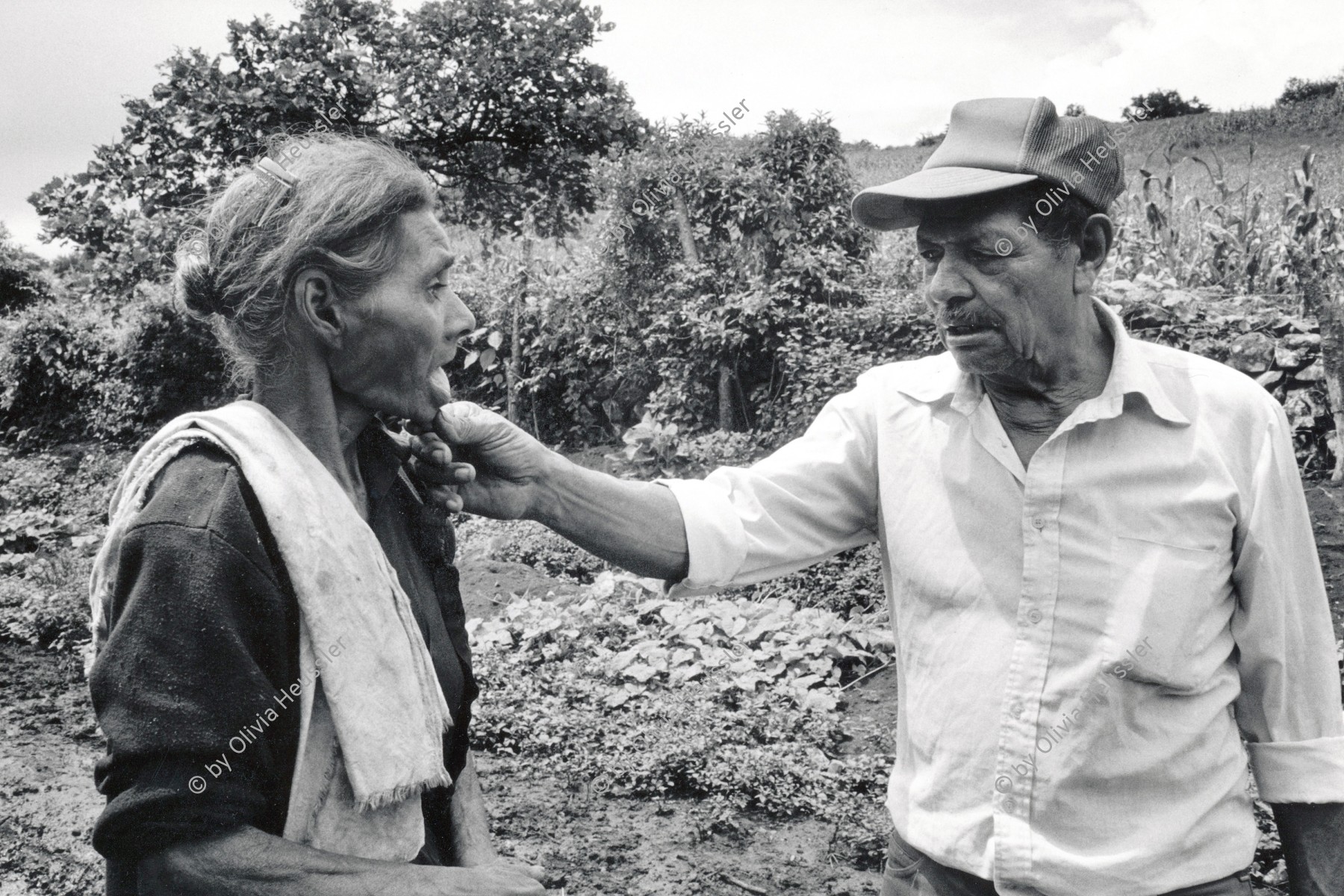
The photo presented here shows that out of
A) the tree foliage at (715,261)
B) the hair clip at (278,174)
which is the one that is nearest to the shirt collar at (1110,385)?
the hair clip at (278,174)

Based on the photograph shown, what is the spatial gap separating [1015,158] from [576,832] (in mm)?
3038

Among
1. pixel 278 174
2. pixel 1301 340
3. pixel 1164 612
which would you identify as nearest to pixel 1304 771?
pixel 1164 612

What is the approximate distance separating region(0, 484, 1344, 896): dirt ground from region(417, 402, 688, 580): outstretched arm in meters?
1.92

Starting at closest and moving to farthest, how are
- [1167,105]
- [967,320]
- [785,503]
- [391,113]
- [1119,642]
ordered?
1. [1119,642]
2. [967,320]
3. [785,503]
4. [391,113]
5. [1167,105]

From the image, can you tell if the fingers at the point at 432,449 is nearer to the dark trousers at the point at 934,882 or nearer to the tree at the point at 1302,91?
the dark trousers at the point at 934,882

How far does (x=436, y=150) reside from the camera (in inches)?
392

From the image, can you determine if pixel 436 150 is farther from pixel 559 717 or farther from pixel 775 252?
pixel 559 717

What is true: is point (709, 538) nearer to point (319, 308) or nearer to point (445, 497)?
point (445, 497)

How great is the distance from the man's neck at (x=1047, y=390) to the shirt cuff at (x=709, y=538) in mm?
586

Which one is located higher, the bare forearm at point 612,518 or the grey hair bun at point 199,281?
the grey hair bun at point 199,281

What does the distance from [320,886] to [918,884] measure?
1.14m

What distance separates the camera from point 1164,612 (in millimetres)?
1843

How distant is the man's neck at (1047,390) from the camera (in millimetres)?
2076

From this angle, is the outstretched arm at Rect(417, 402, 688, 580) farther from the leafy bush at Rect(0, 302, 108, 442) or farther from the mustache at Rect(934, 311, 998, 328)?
the leafy bush at Rect(0, 302, 108, 442)
